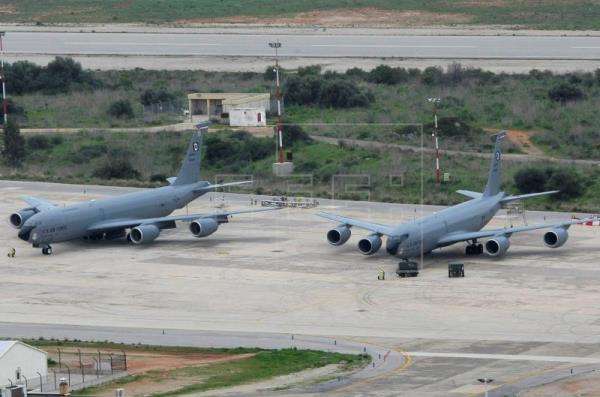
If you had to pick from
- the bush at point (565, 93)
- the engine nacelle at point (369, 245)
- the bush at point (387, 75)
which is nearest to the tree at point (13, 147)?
the bush at point (387, 75)

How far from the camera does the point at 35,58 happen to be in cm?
19325

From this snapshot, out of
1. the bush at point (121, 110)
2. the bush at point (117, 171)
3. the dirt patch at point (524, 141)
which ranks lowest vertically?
the bush at point (117, 171)

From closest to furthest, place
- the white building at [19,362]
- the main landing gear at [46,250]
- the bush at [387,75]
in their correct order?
the white building at [19,362]
the main landing gear at [46,250]
the bush at [387,75]

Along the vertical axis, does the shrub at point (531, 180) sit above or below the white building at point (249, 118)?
below

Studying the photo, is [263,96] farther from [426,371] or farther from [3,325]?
[426,371]

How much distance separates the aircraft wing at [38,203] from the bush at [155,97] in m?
51.9

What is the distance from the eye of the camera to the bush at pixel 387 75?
6353 inches

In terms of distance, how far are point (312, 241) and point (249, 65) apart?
91650 mm

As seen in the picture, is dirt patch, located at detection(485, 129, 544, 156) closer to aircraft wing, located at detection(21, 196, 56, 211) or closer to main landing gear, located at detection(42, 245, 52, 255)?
aircraft wing, located at detection(21, 196, 56, 211)

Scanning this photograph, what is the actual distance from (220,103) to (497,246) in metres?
62.2

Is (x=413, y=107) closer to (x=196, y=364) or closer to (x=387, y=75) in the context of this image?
(x=387, y=75)

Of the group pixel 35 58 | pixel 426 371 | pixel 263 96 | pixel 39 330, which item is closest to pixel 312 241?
pixel 39 330

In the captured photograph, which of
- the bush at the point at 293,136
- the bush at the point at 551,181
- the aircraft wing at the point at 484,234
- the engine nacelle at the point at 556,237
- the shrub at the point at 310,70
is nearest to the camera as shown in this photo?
the aircraft wing at the point at 484,234

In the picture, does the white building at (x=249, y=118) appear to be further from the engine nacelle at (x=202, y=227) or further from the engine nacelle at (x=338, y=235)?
the engine nacelle at (x=338, y=235)
